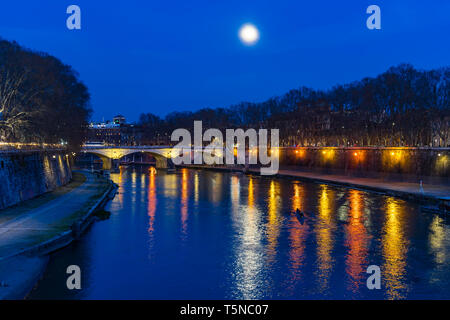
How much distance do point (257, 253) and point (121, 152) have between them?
64611 millimetres

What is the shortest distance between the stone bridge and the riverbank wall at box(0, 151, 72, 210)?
41516 millimetres

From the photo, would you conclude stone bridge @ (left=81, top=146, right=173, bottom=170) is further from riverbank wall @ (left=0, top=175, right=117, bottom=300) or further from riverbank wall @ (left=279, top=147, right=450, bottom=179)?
riverbank wall @ (left=0, top=175, right=117, bottom=300)

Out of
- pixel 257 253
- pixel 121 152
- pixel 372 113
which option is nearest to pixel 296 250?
pixel 257 253

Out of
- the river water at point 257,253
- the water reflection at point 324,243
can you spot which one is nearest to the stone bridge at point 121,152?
the river water at point 257,253

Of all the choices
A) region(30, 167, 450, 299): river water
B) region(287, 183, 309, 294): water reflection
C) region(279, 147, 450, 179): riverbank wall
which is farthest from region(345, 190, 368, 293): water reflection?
region(279, 147, 450, 179): riverbank wall

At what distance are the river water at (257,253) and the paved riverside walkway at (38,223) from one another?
1072 mm

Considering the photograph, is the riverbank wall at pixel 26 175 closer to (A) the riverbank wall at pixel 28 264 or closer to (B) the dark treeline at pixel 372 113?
(A) the riverbank wall at pixel 28 264

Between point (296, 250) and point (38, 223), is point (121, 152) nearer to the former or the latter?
point (38, 223)

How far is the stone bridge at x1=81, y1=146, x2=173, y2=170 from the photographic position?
7631cm

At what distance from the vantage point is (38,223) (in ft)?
59.6

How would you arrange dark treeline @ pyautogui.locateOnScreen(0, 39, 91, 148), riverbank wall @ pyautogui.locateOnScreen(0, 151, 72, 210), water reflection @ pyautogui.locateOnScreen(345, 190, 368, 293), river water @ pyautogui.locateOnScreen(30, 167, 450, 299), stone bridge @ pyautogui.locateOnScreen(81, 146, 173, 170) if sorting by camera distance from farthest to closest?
stone bridge @ pyautogui.locateOnScreen(81, 146, 173, 170) < dark treeline @ pyautogui.locateOnScreen(0, 39, 91, 148) < riverbank wall @ pyautogui.locateOnScreen(0, 151, 72, 210) < water reflection @ pyautogui.locateOnScreen(345, 190, 368, 293) < river water @ pyautogui.locateOnScreen(30, 167, 450, 299)

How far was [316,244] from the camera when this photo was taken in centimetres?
1833
